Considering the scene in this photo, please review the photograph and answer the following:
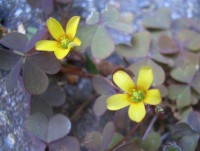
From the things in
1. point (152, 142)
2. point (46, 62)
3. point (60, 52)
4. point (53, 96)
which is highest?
point (60, 52)

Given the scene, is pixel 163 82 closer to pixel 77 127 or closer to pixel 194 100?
pixel 194 100

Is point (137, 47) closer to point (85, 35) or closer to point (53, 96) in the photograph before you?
point (85, 35)

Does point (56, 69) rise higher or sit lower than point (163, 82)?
higher

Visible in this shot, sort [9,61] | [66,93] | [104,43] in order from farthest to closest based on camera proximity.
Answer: [66,93] < [104,43] < [9,61]

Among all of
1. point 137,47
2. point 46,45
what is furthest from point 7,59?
point 137,47

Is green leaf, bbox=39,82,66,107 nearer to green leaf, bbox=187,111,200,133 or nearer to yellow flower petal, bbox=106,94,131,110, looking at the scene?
yellow flower petal, bbox=106,94,131,110

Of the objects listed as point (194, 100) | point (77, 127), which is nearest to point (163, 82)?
point (194, 100)
